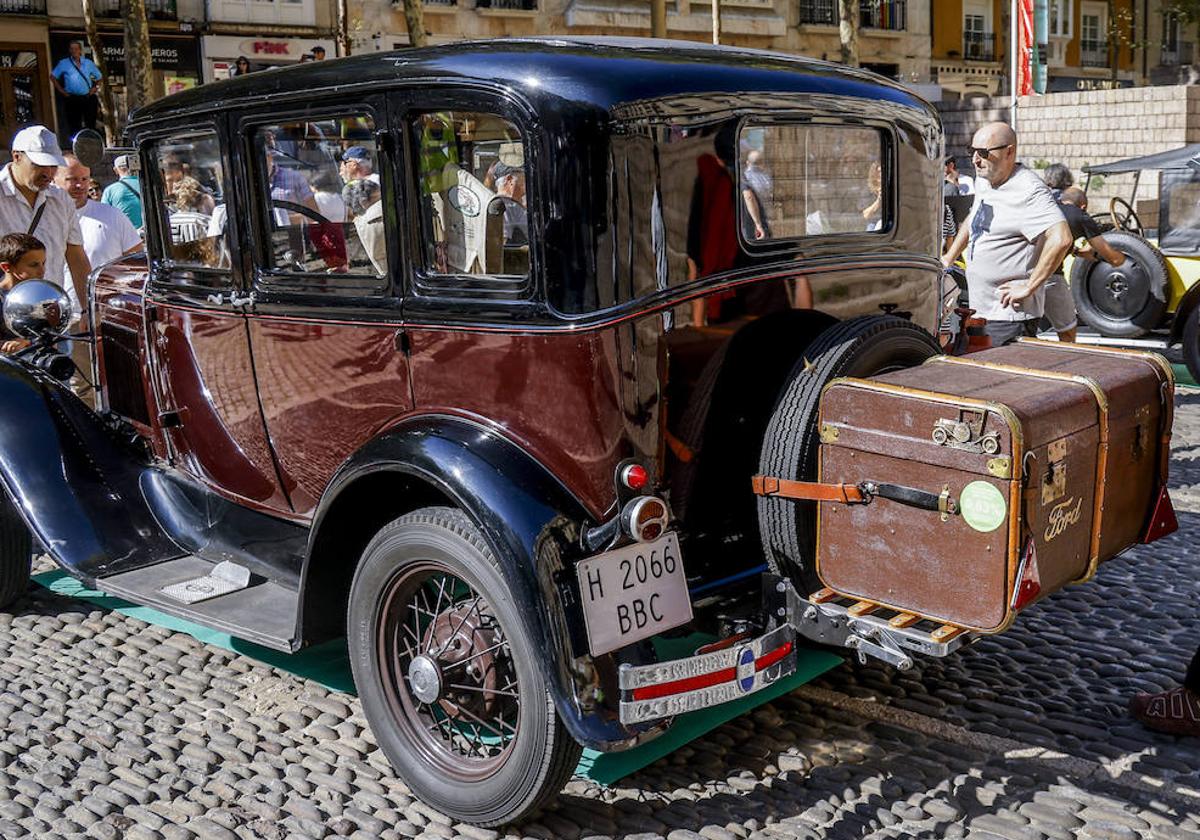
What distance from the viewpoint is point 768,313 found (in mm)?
3484

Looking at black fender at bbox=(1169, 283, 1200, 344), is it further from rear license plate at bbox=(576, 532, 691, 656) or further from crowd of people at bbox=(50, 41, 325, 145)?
crowd of people at bbox=(50, 41, 325, 145)

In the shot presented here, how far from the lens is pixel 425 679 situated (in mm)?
3352

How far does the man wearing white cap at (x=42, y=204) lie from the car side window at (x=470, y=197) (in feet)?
11.1

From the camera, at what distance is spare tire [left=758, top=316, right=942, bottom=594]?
3.24 meters

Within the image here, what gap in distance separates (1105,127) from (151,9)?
18.4 metres

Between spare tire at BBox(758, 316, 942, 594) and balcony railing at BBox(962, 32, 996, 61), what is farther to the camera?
balcony railing at BBox(962, 32, 996, 61)

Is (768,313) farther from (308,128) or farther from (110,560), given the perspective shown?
(110,560)

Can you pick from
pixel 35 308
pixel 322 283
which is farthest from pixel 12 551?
pixel 322 283

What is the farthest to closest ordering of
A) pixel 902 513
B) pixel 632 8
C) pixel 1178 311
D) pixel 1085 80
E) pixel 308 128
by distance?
pixel 1085 80 → pixel 632 8 → pixel 1178 311 → pixel 308 128 → pixel 902 513

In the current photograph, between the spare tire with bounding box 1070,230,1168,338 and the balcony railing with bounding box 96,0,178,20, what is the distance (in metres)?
20.5

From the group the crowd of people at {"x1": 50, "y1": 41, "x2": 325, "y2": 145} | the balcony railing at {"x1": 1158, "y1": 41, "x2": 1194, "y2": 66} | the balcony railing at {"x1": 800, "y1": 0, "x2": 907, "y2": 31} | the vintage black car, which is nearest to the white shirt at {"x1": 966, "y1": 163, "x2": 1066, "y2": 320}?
the vintage black car

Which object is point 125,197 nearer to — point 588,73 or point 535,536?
point 588,73

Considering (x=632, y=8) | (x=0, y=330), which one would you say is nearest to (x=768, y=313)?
(x=0, y=330)

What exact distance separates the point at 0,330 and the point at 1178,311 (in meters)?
8.37
